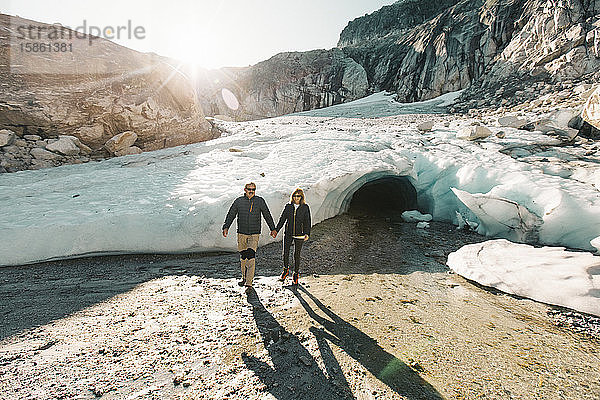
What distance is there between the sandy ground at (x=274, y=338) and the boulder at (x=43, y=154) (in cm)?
656

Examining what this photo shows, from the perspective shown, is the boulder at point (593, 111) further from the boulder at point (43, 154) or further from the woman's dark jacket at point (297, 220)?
the boulder at point (43, 154)

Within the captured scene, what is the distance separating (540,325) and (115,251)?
5.97 m

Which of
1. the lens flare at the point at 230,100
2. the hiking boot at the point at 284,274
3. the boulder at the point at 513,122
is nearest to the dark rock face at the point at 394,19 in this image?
the lens flare at the point at 230,100

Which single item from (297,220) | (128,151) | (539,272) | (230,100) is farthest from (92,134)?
(230,100)

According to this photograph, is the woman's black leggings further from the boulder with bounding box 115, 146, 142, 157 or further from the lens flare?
the lens flare

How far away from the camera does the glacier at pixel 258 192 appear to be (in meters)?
4.75

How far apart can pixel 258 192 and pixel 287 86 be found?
37.3 metres

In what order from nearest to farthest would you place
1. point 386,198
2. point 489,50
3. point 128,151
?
point 128,151
point 386,198
point 489,50

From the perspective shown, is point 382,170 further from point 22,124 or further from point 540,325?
point 22,124

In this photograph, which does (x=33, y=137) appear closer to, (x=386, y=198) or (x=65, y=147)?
(x=65, y=147)

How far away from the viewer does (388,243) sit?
6035 mm

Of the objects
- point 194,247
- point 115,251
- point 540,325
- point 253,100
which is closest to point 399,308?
point 540,325

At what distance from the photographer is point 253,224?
12.6 ft

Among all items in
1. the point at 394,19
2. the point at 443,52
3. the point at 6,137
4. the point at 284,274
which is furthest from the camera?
the point at 394,19
